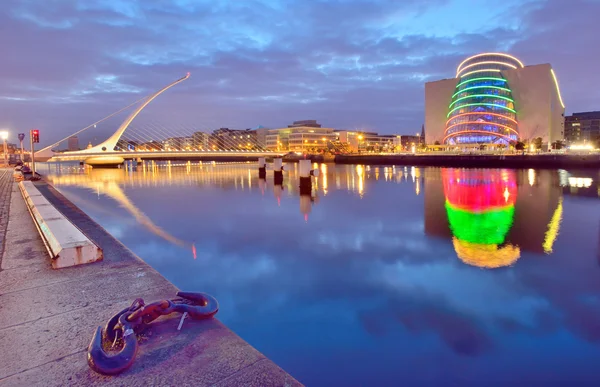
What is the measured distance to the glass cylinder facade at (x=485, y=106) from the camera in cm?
Result: 8462

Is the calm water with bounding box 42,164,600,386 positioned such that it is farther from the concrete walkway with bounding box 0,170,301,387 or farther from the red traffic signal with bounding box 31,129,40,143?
the red traffic signal with bounding box 31,129,40,143

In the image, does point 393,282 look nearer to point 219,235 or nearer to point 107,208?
point 219,235

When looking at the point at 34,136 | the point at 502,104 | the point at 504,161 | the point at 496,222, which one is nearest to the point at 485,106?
the point at 502,104

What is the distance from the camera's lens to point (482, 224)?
47.7ft

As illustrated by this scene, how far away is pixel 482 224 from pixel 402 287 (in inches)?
329

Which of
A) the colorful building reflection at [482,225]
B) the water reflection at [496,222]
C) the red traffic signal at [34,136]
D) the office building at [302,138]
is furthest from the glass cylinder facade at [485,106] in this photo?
the red traffic signal at [34,136]

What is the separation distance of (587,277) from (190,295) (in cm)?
855

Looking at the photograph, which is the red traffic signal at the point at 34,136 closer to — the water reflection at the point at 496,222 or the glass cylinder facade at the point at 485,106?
the water reflection at the point at 496,222

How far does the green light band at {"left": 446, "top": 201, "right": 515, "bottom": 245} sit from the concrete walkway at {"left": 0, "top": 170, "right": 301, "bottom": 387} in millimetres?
10145

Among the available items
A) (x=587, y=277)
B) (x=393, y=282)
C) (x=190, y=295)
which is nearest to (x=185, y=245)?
(x=393, y=282)

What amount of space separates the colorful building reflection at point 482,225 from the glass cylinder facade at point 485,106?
222ft

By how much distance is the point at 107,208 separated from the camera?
20609 millimetres

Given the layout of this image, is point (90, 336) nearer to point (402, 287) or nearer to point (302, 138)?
point (402, 287)

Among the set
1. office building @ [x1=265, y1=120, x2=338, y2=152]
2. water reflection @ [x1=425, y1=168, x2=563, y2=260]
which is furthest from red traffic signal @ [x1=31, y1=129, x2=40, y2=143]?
office building @ [x1=265, y1=120, x2=338, y2=152]
